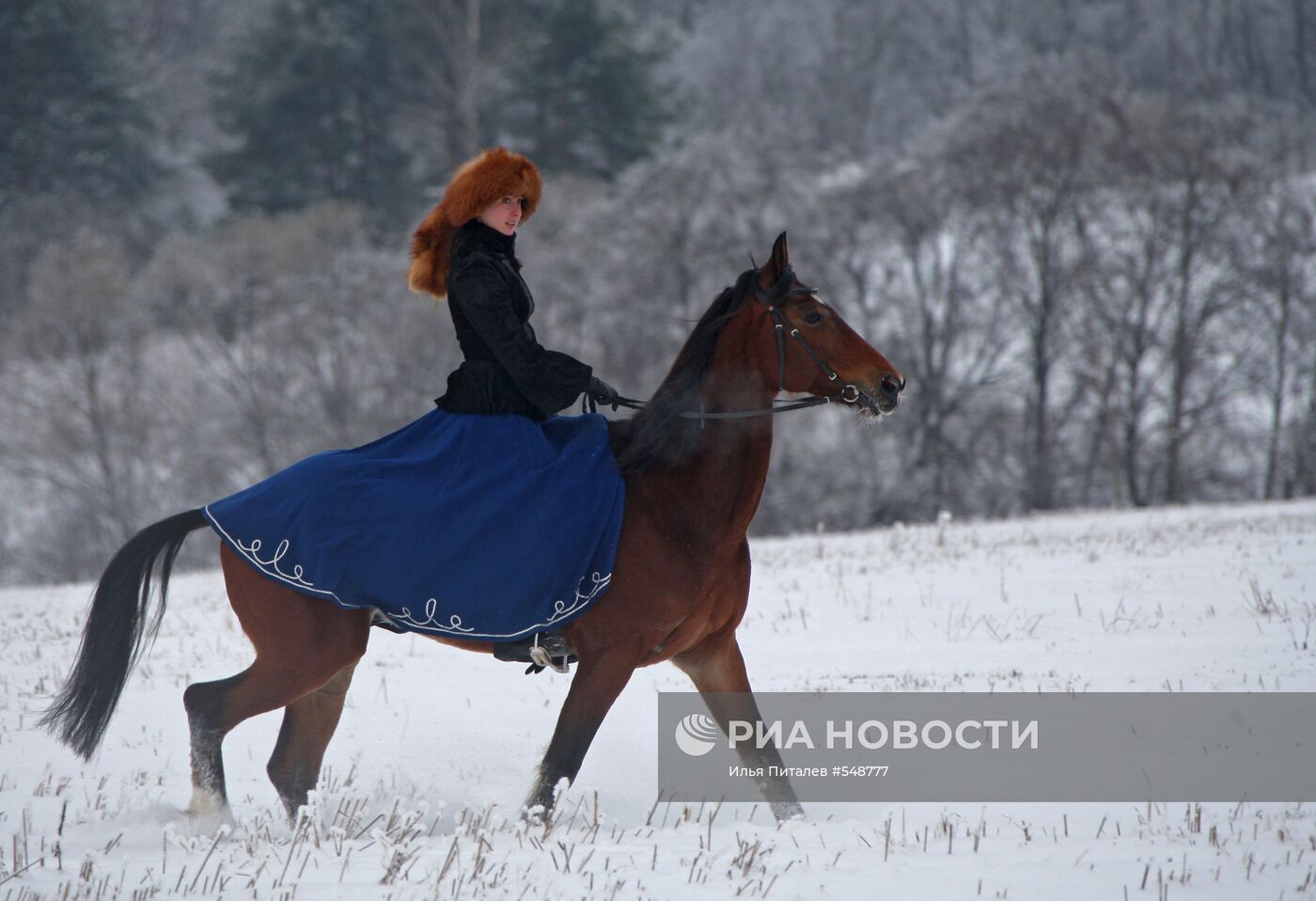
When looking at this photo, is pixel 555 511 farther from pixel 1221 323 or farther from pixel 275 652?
pixel 1221 323

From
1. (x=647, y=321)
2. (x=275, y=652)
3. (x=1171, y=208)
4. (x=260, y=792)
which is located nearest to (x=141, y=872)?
(x=275, y=652)

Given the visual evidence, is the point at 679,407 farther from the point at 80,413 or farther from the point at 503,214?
the point at 80,413

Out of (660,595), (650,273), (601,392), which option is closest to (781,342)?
(601,392)

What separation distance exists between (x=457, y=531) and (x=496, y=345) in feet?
2.51

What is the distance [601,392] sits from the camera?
5.31 metres

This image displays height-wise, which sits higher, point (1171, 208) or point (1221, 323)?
point (1171, 208)

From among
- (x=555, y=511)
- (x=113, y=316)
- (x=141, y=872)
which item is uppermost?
(x=113, y=316)

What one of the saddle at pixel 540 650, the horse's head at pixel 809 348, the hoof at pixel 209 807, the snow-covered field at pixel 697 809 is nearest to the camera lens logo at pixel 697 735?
the snow-covered field at pixel 697 809

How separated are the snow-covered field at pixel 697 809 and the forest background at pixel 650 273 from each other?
20.4 metres

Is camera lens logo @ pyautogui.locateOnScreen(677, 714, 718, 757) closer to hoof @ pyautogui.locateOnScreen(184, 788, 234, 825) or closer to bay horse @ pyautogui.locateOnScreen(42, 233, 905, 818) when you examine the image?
bay horse @ pyautogui.locateOnScreen(42, 233, 905, 818)

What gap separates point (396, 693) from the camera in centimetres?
773

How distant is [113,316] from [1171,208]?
2854cm

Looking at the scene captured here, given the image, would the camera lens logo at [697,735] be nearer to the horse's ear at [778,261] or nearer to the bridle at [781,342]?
the bridle at [781,342]

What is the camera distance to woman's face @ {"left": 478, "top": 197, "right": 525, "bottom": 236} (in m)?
5.30
